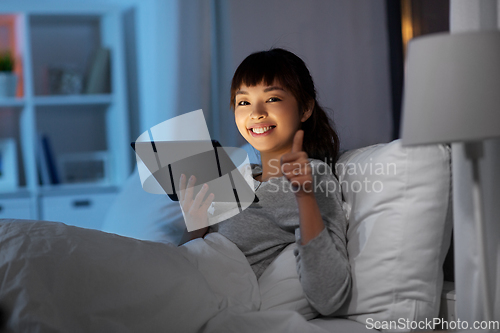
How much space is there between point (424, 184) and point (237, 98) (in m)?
0.50

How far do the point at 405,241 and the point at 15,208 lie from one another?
202 cm

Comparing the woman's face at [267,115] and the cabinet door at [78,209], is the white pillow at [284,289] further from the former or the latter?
the cabinet door at [78,209]

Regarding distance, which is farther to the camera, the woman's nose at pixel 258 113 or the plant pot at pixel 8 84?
the plant pot at pixel 8 84

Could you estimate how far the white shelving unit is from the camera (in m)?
2.36

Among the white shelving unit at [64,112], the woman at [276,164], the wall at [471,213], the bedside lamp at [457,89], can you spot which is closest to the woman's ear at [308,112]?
the woman at [276,164]

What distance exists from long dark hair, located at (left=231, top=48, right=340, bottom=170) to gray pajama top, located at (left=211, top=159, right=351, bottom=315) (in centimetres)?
9

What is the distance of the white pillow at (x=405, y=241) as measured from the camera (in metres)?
0.87

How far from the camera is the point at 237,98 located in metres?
1.16

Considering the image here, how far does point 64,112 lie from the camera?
8.90 feet

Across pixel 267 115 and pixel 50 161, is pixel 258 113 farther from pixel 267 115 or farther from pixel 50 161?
pixel 50 161

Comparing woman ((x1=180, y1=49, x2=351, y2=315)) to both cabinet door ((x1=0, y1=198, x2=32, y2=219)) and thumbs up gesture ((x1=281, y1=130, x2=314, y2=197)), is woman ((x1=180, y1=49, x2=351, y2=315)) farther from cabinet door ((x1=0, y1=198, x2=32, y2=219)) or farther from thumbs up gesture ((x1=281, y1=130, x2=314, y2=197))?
cabinet door ((x1=0, y1=198, x2=32, y2=219))

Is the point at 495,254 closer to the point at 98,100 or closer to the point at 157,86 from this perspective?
the point at 157,86

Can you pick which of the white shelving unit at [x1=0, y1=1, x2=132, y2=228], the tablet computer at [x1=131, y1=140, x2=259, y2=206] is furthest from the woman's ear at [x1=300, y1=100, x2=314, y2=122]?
the white shelving unit at [x1=0, y1=1, x2=132, y2=228]

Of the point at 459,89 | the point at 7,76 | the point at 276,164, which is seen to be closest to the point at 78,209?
the point at 7,76
